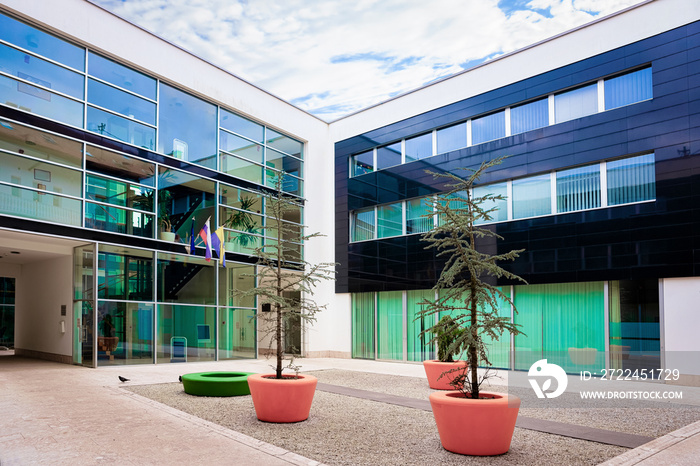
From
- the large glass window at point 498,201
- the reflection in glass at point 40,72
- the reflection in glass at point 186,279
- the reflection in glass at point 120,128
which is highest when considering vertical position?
the reflection in glass at point 40,72

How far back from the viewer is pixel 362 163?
21859 mm

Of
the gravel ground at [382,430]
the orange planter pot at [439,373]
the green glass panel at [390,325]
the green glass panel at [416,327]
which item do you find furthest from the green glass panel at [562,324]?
the gravel ground at [382,430]

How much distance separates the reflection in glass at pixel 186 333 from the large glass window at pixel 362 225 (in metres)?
6.45

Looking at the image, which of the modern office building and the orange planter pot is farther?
the modern office building

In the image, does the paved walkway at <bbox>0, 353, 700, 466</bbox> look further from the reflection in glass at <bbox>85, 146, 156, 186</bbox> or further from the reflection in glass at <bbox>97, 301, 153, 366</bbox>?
the reflection in glass at <bbox>85, 146, 156, 186</bbox>

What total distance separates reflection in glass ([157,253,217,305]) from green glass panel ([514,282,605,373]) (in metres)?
9.81

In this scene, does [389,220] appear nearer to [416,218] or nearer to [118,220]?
[416,218]

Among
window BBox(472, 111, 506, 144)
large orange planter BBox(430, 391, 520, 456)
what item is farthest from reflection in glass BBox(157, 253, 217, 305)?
large orange planter BBox(430, 391, 520, 456)

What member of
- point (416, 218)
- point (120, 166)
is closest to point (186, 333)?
point (120, 166)

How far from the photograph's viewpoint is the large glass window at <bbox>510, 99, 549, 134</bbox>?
16766mm

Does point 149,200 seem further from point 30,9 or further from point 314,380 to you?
point 314,380

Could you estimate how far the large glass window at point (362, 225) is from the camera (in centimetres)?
2120

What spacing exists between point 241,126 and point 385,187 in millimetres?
5742

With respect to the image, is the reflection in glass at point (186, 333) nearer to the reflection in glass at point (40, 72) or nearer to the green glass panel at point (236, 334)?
the green glass panel at point (236, 334)
